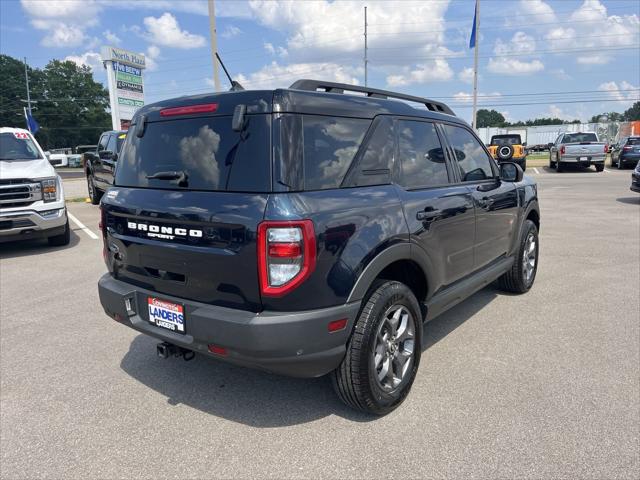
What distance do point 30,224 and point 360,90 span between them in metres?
6.42

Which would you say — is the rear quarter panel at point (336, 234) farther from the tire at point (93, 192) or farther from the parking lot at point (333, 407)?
the tire at point (93, 192)

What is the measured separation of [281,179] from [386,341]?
4.09 ft

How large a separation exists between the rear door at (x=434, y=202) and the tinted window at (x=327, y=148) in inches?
18.7

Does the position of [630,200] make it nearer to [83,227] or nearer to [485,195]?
[485,195]

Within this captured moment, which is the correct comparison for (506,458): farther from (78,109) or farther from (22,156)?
(78,109)

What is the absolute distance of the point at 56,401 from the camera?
3252mm

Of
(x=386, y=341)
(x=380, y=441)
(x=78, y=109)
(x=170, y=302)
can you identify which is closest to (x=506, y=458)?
(x=380, y=441)

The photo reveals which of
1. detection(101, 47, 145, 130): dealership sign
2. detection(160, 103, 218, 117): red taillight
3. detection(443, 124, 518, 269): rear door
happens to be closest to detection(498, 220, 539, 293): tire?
detection(443, 124, 518, 269): rear door

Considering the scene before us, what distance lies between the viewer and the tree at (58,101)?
3504 inches

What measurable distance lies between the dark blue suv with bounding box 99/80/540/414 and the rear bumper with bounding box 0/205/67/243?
16.6ft

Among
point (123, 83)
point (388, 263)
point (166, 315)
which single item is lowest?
point (166, 315)

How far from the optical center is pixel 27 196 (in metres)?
7.54

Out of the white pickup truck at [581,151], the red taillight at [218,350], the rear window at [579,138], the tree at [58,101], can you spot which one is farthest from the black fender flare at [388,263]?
the tree at [58,101]

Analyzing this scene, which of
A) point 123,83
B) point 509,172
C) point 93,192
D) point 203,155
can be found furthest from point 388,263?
point 123,83
